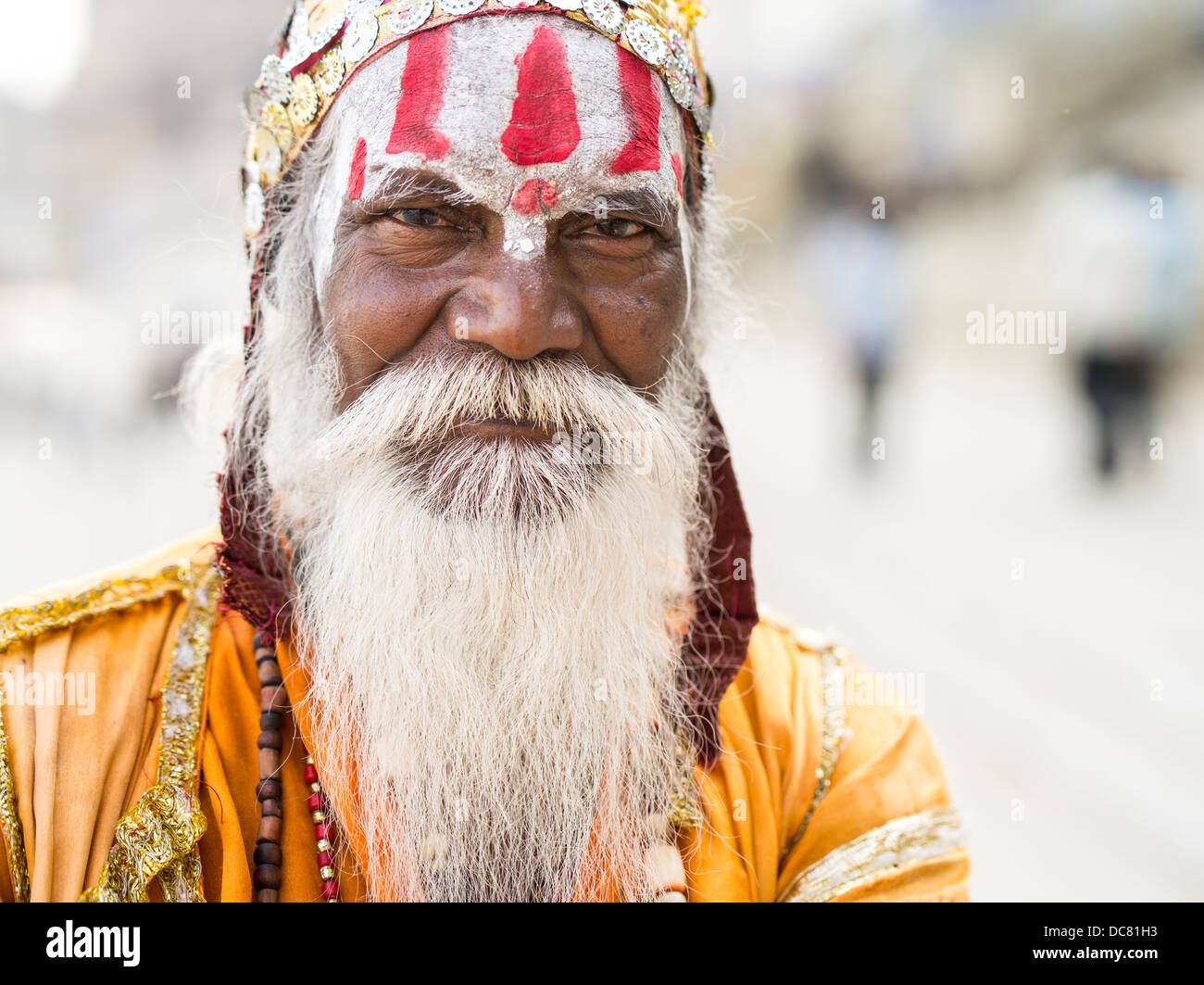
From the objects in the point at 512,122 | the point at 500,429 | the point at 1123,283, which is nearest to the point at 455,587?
the point at 500,429

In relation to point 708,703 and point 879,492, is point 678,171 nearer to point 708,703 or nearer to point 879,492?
point 708,703

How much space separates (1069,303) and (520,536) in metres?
8.12

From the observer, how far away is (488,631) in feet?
5.54

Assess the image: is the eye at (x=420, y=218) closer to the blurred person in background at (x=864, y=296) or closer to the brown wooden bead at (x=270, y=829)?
the brown wooden bead at (x=270, y=829)

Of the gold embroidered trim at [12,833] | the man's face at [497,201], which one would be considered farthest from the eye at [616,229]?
the gold embroidered trim at [12,833]

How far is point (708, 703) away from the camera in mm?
1889

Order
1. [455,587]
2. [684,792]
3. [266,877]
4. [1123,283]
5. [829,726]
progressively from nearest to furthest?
[266,877] < [455,587] < [684,792] < [829,726] < [1123,283]

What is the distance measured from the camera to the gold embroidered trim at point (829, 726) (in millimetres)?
1886

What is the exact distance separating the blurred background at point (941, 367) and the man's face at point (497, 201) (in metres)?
0.54

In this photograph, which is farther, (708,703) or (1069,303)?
(1069,303)

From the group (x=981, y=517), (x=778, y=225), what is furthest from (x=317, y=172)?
(x=778, y=225)

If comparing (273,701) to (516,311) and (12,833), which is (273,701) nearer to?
(12,833)

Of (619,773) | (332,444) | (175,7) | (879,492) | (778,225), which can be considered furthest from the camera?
(778,225)

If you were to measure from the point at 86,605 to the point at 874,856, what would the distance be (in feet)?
4.80
